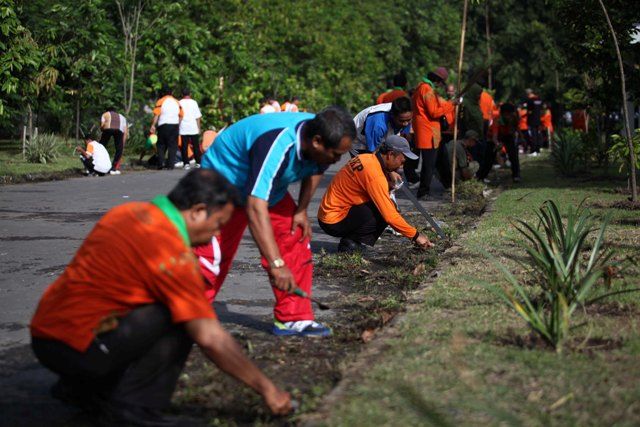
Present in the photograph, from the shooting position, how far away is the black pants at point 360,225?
32.1 ft

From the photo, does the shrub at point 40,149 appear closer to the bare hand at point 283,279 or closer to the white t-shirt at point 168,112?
the white t-shirt at point 168,112

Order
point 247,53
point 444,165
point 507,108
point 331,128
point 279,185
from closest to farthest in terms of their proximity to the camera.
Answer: point 331,128, point 279,185, point 444,165, point 507,108, point 247,53

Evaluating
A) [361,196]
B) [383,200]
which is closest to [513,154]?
[361,196]

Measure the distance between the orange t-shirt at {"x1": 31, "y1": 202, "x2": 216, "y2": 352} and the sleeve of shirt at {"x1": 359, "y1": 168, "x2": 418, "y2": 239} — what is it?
192 inches

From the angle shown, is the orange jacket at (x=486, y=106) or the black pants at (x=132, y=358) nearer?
the black pants at (x=132, y=358)

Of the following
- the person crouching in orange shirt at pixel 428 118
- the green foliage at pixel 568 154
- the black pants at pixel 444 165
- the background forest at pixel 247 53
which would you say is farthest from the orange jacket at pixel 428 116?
the green foliage at pixel 568 154

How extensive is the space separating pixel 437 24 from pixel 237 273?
41.2 m

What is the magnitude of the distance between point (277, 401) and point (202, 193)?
36.6 inches

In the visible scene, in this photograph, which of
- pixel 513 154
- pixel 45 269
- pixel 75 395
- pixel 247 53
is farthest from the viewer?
pixel 247 53

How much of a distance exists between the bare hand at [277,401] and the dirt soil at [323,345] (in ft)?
0.53

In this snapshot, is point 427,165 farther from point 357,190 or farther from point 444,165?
point 357,190

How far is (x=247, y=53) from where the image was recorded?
99.5 ft

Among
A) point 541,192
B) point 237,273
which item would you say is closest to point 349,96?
point 541,192

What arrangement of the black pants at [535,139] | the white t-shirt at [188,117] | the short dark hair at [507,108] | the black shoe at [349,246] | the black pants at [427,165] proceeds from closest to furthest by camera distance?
the black shoe at [349,246], the black pants at [427,165], the short dark hair at [507,108], the white t-shirt at [188,117], the black pants at [535,139]
